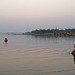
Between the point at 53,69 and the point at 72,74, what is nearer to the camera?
the point at 72,74

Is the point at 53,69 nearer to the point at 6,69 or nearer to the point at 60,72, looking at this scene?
the point at 60,72

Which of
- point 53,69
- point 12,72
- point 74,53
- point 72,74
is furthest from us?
point 74,53

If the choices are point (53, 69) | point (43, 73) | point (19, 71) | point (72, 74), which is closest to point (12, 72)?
point (19, 71)

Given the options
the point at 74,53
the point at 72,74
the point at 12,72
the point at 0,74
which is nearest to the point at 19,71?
the point at 12,72

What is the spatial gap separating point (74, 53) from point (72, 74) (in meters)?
13.9

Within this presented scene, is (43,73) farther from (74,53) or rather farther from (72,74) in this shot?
(74,53)

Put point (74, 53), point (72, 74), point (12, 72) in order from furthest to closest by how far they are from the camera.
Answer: point (74, 53)
point (12, 72)
point (72, 74)

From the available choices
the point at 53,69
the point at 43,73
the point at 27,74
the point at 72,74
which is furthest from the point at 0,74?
the point at 72,74

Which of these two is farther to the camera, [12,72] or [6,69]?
[6,69]

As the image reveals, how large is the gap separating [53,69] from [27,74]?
12.6 feet

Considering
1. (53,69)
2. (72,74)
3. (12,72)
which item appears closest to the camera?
(72,74)

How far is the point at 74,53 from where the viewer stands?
30.8 metres

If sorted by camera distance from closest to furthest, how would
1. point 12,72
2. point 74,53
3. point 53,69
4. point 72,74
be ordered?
point 72,74 < point 12,72 < point 53,69 < point 74,53

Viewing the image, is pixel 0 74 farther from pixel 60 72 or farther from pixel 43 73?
pixel 60 72
